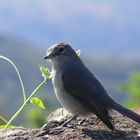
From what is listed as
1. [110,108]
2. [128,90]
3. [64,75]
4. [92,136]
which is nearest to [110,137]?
[92,136]

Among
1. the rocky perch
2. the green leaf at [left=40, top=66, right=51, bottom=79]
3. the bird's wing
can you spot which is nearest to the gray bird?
the bird's wing

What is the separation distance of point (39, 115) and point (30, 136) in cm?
1613

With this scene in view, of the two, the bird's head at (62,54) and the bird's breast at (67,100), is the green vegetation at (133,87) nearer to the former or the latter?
the bird's head at (62,54)

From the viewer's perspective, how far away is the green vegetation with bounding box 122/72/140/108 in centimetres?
1722

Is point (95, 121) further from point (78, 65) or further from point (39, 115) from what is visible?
point (39, 115)

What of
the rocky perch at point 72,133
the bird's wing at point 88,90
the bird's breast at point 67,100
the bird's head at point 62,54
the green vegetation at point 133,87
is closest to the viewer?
the rocky perch at point 72,133

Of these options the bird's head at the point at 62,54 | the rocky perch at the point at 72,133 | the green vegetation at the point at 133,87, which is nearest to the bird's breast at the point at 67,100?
the rocky perch at the point at 72,133

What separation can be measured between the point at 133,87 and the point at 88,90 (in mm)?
11946

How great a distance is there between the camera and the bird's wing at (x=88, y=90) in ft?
19.1

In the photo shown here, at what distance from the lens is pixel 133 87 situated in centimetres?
1772

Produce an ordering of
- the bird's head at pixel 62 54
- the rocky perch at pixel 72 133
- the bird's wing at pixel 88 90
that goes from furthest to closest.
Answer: the bird's head at pixel 62 54, the bird's wing at pixel 88 90, the rocky perch at pixel 72 133

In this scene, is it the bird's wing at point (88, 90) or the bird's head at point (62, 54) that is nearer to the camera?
the bird's wing at point (88, 90)

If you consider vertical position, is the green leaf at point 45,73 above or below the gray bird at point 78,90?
below

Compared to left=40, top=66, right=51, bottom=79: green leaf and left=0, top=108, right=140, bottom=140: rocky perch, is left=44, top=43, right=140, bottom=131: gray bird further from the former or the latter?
left=40, top=66, right=51, bottom=79: green leaf
